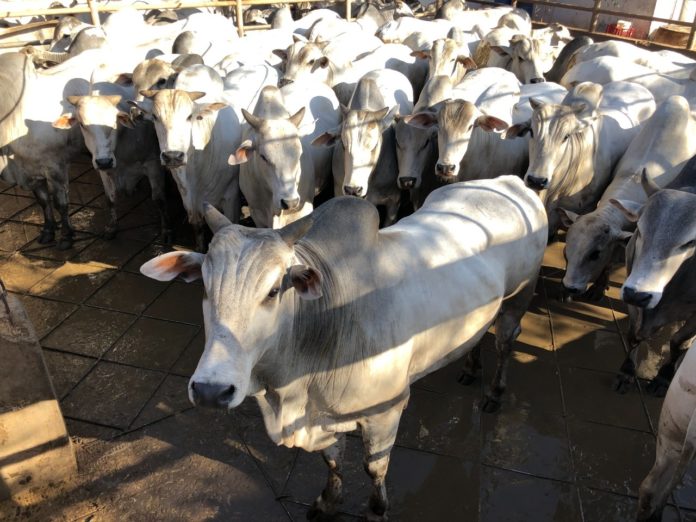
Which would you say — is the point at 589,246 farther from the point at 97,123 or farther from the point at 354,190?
the point at 97,123

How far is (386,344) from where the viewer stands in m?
2.88

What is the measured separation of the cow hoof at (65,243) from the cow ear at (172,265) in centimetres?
433

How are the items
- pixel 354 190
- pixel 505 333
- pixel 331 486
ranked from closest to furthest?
pixel 331 486, pixel 505 333, pixel 354 190

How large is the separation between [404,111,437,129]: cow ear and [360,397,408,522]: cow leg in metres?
3.46

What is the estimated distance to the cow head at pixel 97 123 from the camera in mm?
5852

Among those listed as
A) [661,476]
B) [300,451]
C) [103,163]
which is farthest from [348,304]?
[103,163]

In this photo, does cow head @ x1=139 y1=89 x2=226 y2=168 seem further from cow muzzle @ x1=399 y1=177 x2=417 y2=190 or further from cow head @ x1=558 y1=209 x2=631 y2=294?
cow head @ x1=558 y1=209 x2=631 y2=294

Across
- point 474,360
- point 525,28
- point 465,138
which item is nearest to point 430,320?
point 474,360

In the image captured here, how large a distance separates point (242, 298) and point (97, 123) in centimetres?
453

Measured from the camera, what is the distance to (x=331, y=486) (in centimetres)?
342

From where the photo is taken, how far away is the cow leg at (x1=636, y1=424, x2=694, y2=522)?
9.93 feet

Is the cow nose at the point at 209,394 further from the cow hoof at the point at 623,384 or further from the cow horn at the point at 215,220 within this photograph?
the cow hoof at the point at 623,384

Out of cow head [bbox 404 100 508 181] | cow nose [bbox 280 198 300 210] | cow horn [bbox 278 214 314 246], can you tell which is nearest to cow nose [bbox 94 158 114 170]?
cow nose [bbox 280 198 300 210]

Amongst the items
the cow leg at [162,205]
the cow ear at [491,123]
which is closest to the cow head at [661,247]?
the cow ear at [491,123]
